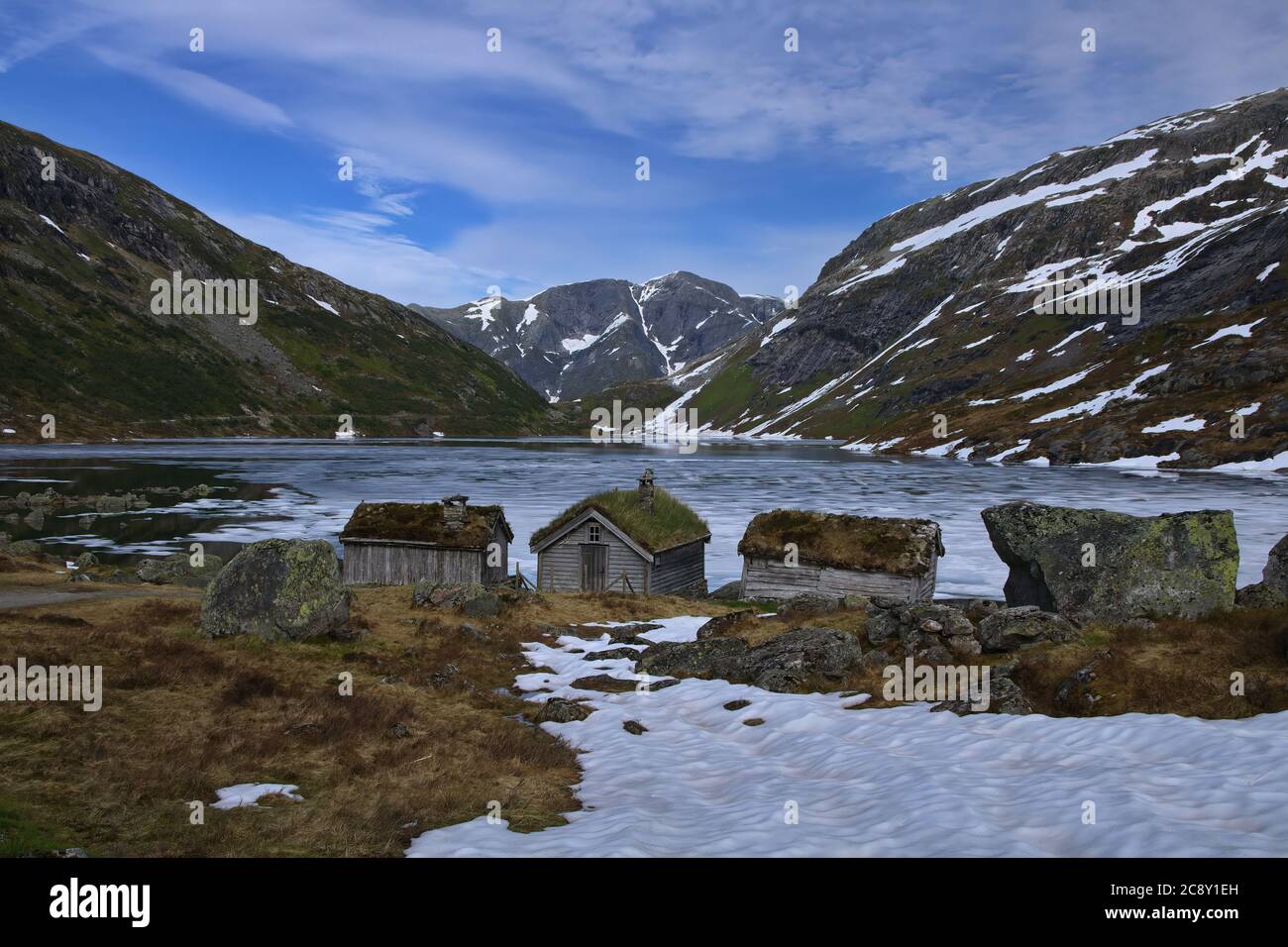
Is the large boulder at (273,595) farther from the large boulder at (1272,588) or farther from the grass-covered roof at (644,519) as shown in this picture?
the large boulder at (1272,588)

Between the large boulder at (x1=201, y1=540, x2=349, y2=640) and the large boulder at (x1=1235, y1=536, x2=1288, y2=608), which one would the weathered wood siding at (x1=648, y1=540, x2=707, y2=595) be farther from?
the large boulder at (x1=1235, y1=536, x2=1288, y2=608)

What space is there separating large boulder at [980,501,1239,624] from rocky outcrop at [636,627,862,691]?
5.92m

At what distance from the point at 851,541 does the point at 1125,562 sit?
652 inches

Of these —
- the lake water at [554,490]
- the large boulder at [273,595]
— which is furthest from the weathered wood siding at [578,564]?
the large boulder at [273,595]

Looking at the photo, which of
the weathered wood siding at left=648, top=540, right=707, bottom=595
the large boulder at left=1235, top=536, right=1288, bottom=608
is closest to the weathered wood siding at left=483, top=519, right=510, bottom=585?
the weathered wood siding at left=648, top=540, right=707, bottom=595

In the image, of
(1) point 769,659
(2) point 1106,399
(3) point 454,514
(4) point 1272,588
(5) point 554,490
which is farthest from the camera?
(2) point 1106,399

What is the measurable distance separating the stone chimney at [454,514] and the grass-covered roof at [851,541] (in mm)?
13890

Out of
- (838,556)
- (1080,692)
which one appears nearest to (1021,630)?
(1080,692)

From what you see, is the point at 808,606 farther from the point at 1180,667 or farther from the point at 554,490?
the point at 554,490

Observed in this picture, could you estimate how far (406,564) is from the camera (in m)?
39.0

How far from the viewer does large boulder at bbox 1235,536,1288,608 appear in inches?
771

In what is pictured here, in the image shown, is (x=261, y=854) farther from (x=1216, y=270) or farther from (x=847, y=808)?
(x=1216, y=270)
